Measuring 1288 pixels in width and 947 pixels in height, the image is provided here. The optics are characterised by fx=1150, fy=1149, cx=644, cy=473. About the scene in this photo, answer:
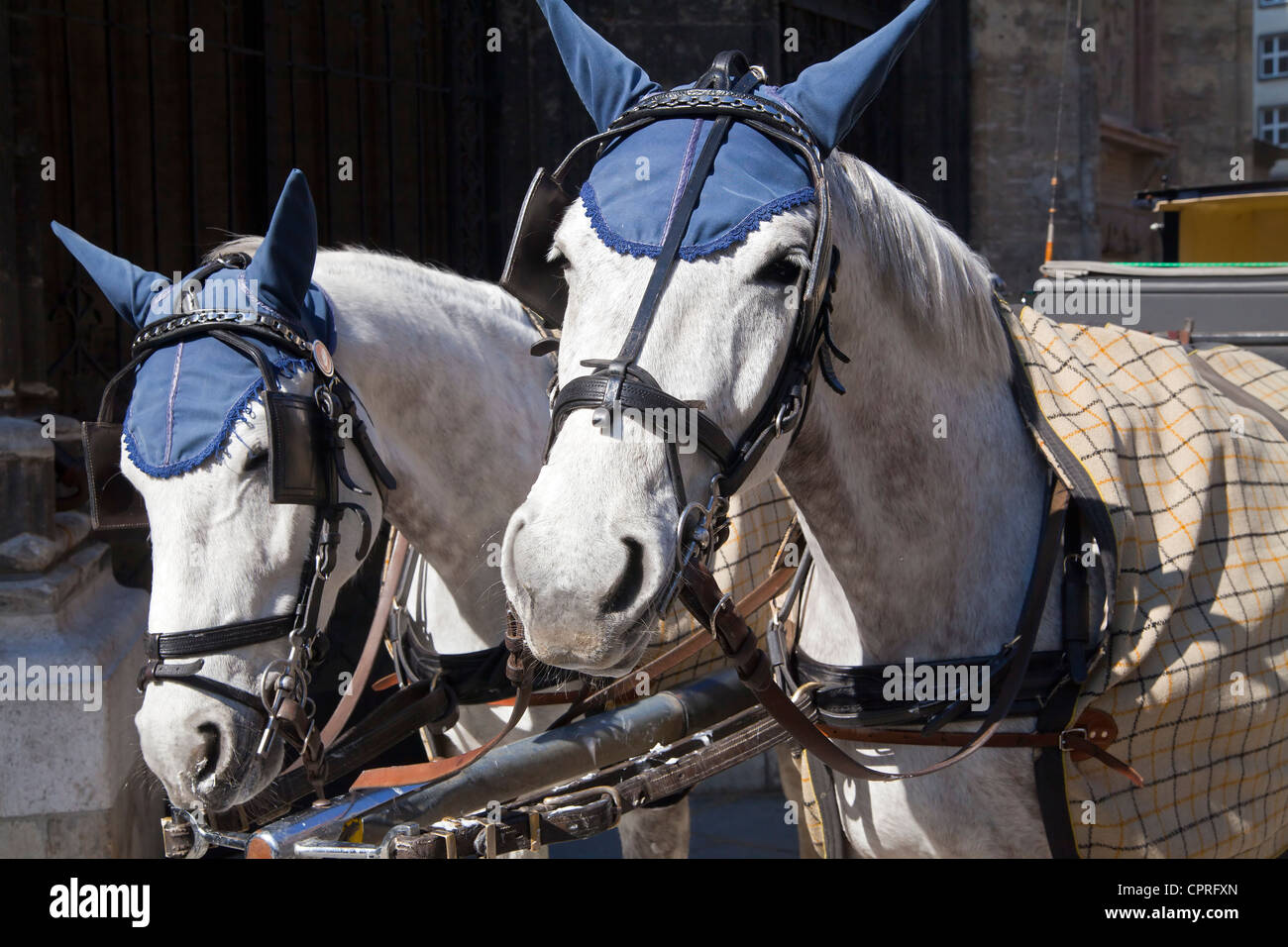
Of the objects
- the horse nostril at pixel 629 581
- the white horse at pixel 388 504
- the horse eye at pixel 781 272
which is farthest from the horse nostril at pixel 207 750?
the horse eye at pixel 781 272

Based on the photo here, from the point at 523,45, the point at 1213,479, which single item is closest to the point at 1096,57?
the point at 523,45

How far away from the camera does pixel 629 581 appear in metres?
1.35

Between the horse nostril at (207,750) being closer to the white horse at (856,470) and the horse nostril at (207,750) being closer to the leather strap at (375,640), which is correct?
the leather strap at (375,640)

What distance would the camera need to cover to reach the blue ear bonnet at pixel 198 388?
200 centimetres

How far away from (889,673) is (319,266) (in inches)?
58.6

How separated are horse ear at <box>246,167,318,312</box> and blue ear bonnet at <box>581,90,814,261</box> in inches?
31.6

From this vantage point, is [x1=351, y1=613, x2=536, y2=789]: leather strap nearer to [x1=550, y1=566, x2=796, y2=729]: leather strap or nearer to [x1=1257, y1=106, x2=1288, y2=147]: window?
[x1=550, y1=566, x2=796, y2=729]: leather strap

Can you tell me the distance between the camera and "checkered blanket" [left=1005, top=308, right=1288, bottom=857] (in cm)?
184

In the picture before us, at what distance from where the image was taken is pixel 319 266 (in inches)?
98.2

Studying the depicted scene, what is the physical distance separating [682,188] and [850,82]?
1.04ft

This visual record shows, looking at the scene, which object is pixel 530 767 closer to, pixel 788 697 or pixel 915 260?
pixel 788 697

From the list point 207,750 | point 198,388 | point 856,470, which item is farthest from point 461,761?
point 856,470

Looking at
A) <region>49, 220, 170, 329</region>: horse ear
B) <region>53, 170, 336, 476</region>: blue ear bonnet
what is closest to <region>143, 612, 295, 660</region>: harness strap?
<region>53, 170, 336, 476</region>: blue ear bonnet
